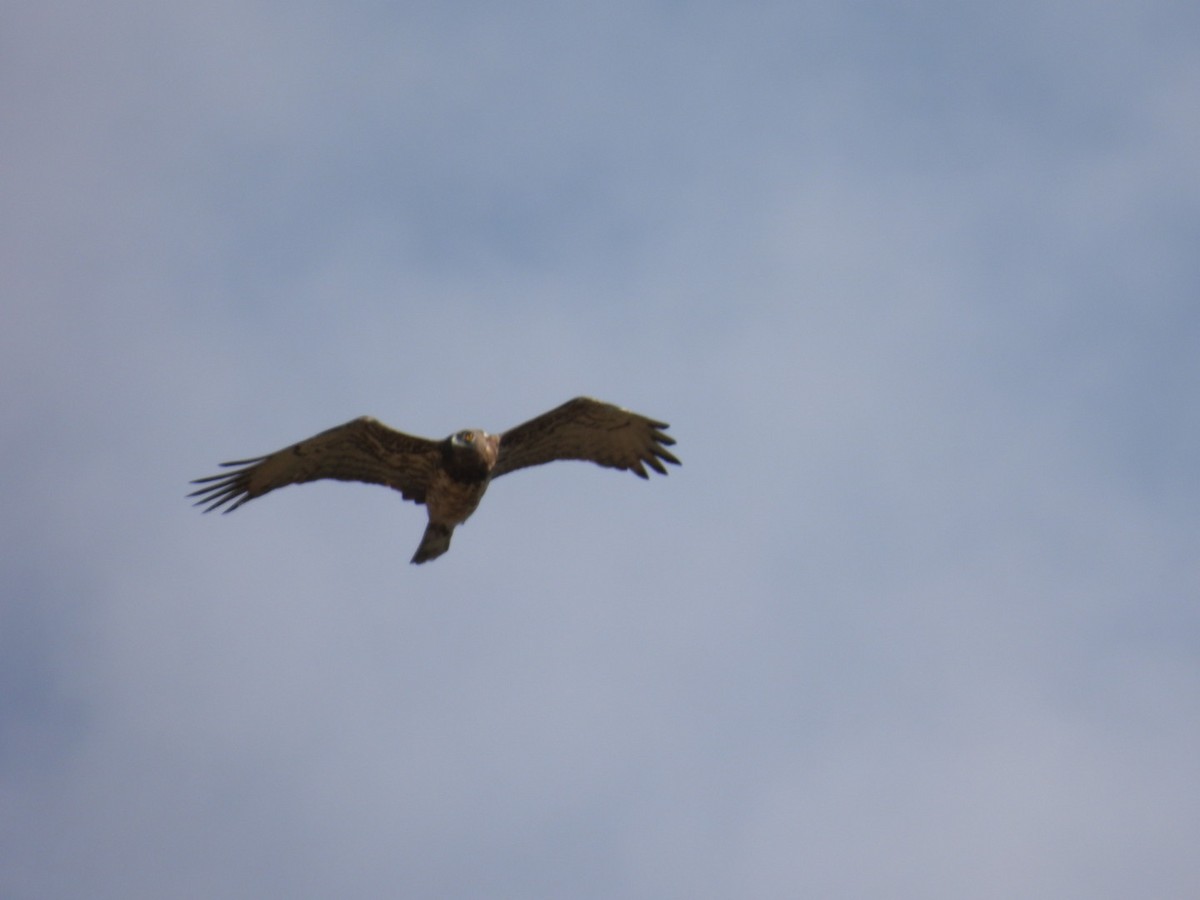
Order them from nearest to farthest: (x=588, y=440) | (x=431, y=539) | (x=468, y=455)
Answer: (x=468, y=455) < (x=431, y=539) < (x=588, y=440)

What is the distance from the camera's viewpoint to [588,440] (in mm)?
18328

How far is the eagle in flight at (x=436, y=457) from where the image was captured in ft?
56.9

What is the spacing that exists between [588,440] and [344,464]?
10.0ft

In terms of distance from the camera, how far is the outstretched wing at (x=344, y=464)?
17453 mm

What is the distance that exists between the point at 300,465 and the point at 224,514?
3.84ft

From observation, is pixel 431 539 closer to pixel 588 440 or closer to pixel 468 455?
pixel 468 455

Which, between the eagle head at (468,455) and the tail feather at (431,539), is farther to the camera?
the tail feather at (431,539)

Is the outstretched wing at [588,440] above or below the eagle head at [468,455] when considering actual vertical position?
above

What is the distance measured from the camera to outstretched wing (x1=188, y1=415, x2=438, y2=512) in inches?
687

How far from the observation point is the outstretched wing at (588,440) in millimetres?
17766

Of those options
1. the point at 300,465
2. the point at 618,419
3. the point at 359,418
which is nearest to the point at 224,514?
the point at 300,465

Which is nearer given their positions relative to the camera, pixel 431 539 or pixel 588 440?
pixel 431 539

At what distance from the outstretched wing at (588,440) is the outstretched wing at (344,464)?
103cm

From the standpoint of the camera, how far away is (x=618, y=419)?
59.5 feet
